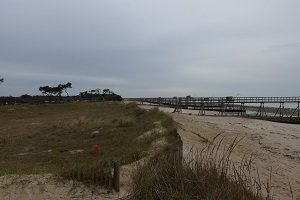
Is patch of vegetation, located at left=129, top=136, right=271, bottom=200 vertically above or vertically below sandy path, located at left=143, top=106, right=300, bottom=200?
above

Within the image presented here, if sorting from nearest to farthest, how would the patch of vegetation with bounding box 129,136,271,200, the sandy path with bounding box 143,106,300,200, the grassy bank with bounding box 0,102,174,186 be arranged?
the patch of vegetation with bounding box 129,136,271,200 → the grassy bank with bounding box 0,102,174,186 → the sandy path with bounding box 143,106,300,200

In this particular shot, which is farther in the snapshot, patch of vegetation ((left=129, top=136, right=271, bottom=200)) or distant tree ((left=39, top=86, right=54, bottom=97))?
distant tree ((left=39, top=86, right=54, bottom=97))

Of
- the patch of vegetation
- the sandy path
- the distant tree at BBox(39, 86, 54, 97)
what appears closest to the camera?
the patch of vegetation

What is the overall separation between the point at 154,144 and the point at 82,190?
491 cm

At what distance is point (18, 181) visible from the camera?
10867mm

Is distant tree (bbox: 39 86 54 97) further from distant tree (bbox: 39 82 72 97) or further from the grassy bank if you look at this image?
the grassy bank

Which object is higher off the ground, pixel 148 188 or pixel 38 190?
→ pixel 148 188

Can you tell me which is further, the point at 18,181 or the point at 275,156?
the point at 275,156

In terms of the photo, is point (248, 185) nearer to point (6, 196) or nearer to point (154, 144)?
point (6, 196)

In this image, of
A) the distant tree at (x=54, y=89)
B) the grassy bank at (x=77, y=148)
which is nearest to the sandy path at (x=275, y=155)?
the grassy bank at (x=77, y=148)

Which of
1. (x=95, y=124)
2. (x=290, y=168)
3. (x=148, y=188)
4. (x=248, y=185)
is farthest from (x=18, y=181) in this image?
(x=95, y=124)

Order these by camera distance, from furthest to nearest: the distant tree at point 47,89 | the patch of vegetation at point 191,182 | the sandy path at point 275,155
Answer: the distant tree at point 47,89
the sandy path at point 275,155
the patch of vegetation at point 191,182

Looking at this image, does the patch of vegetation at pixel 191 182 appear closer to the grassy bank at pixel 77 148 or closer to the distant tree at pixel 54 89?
the grassy bank at pixel 77 148

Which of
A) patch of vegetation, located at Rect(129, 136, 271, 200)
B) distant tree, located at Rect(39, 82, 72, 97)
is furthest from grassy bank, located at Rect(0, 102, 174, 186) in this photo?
distant tree, located at Rect(39, 82, 72, 97)
